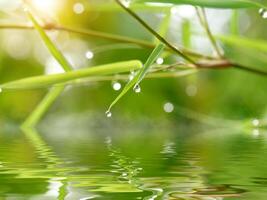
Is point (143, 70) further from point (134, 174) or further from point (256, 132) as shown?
point (256, 132)

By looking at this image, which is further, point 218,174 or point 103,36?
point 103,36

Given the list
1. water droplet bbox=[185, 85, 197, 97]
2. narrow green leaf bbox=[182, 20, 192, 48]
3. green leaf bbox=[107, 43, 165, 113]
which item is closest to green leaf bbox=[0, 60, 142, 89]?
green leaf bbox=[107, 43, 165, 113]

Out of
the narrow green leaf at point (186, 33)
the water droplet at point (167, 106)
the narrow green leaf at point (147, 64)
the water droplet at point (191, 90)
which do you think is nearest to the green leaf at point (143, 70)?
the narrow green leaf at point (147, 64)

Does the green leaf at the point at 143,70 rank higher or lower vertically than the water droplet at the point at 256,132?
lower

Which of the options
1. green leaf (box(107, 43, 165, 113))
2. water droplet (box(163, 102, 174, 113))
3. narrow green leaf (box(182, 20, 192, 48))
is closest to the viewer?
green leaf (box(107, 43, 165, 113))

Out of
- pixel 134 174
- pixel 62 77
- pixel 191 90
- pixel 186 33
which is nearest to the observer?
pixel 134 174

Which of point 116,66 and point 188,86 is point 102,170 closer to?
point 116,66

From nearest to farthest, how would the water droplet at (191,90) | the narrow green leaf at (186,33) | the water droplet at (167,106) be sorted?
the narrow green leaf at (186,33) → the water droplet at (167,106) → the water droplet at (191,90)

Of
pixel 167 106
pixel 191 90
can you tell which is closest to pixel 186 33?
pixel 167 106

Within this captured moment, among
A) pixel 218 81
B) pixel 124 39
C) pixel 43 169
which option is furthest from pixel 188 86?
pixel 43 169

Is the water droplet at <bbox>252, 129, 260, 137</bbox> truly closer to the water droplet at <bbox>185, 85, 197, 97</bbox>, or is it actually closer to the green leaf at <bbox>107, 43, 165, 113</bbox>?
the green leaf at <bbox>107, 43, 165, 113</bbox>

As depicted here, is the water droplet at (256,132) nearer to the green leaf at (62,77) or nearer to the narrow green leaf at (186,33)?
the narrow green leaf at (186,33)
